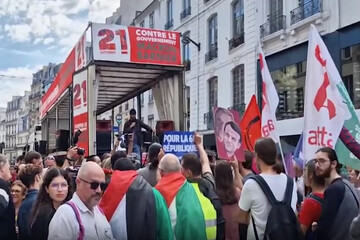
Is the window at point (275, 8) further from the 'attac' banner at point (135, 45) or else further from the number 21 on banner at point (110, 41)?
the number 21 on banner at point (110, 41)

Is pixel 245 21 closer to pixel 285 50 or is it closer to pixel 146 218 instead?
pixel 285 50

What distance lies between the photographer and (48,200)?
155 inches

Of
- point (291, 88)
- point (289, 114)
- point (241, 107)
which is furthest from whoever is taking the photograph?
point (241, 107)

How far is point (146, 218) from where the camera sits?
392 centimetres

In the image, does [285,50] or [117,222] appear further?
[285,50]

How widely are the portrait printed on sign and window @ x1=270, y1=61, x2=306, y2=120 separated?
427 inches

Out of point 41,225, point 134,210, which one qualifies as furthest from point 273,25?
point 41,225

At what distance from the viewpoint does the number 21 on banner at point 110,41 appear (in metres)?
9.78

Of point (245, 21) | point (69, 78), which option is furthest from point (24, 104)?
point (69, 78)

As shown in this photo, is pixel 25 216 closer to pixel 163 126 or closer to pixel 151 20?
pixel 163 126

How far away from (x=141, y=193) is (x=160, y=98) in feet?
26.1

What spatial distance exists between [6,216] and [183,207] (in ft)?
5.25

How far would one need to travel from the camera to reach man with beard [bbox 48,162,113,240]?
317 cm

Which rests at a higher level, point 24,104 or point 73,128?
point 24,104
